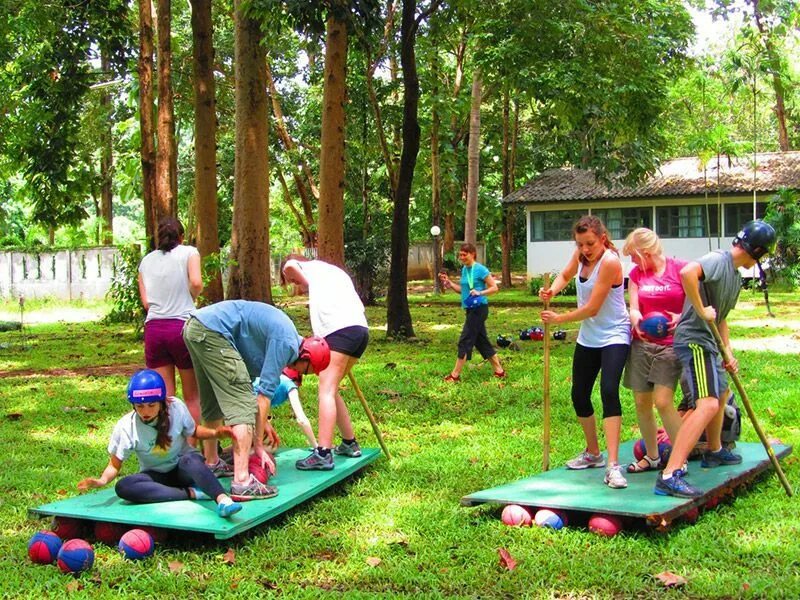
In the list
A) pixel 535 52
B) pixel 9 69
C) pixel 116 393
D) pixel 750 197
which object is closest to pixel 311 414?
pixel 116 393

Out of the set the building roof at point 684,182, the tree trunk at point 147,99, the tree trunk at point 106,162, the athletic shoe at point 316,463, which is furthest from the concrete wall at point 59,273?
the athletic shoe at point 316,463

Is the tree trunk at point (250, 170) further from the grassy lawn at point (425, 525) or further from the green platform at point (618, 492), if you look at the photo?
the green platform at point (618, 492)

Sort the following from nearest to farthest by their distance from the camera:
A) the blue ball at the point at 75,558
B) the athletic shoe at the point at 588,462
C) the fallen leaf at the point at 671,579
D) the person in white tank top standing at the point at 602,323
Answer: the fallen leaf at the point at 671,579 < the blue ball at the point at 75,558 < the person in white tank top standing at the point at 602,323 < the athletic shoe at the point at 588,462

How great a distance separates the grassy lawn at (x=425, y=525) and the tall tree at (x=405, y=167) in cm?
440

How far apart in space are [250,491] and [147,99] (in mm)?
13305

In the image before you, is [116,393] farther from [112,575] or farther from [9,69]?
[9,69]

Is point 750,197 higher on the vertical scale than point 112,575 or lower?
higher

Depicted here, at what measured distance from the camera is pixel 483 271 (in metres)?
11.5

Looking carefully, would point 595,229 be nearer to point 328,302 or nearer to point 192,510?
point 328,302

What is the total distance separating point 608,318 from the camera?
6461 millimetres

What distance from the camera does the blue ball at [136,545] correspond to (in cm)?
541

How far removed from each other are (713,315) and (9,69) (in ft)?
63.6

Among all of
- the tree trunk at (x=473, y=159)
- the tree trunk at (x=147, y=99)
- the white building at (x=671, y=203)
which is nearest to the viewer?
the tree trunk at (x=147, y=99)

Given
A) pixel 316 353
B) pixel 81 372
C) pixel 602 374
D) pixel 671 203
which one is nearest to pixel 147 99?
pixel 81 372
